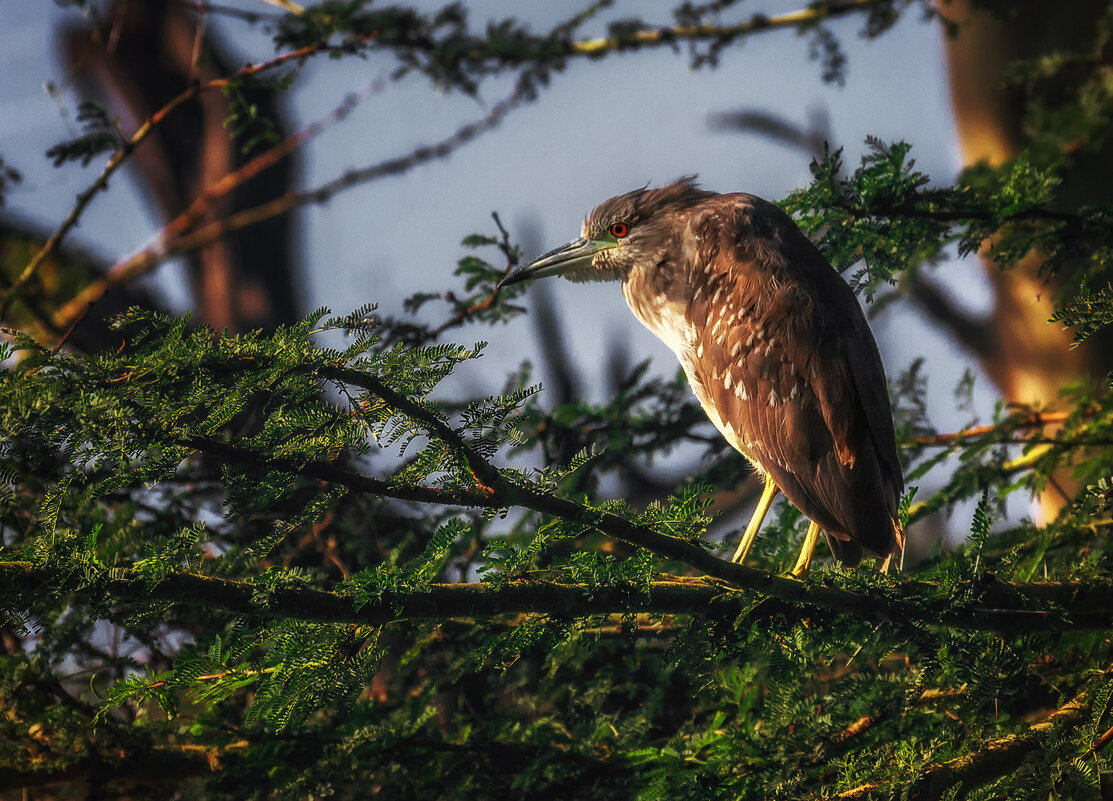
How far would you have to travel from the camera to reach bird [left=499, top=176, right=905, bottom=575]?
2496 millimetres

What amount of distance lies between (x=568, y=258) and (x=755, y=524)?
1.41m

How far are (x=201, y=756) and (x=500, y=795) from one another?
0.85 metres

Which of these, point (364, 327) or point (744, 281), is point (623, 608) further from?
point (744, 281)

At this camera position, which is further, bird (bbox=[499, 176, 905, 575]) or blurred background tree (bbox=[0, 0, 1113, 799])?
bird (bbox=[499, 176, 905, 575])

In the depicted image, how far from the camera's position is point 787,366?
8.82 feet

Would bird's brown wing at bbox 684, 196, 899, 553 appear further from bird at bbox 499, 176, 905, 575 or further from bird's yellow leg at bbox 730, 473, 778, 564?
bird's yellow leg at bbox 730, 473, 778, 564

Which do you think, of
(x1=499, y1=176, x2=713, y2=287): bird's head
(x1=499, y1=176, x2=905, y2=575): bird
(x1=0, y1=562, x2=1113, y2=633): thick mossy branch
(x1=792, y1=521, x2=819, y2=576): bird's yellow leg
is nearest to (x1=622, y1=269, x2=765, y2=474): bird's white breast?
(x1=499, y1=176, x2=905, y2=575): bird

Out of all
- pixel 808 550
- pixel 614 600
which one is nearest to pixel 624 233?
pixel 808 550

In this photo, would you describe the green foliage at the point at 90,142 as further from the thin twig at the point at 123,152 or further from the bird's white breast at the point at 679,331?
the bird's white breast at the point at 679,331

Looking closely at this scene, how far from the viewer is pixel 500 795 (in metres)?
2.43

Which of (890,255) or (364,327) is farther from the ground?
(890,255)

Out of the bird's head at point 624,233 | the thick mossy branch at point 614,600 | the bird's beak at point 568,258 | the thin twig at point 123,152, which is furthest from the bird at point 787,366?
the thin twig at point 123,152

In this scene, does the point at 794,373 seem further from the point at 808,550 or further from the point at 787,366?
the point at 808,550

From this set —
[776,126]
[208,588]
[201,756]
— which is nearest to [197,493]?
[201,756]
